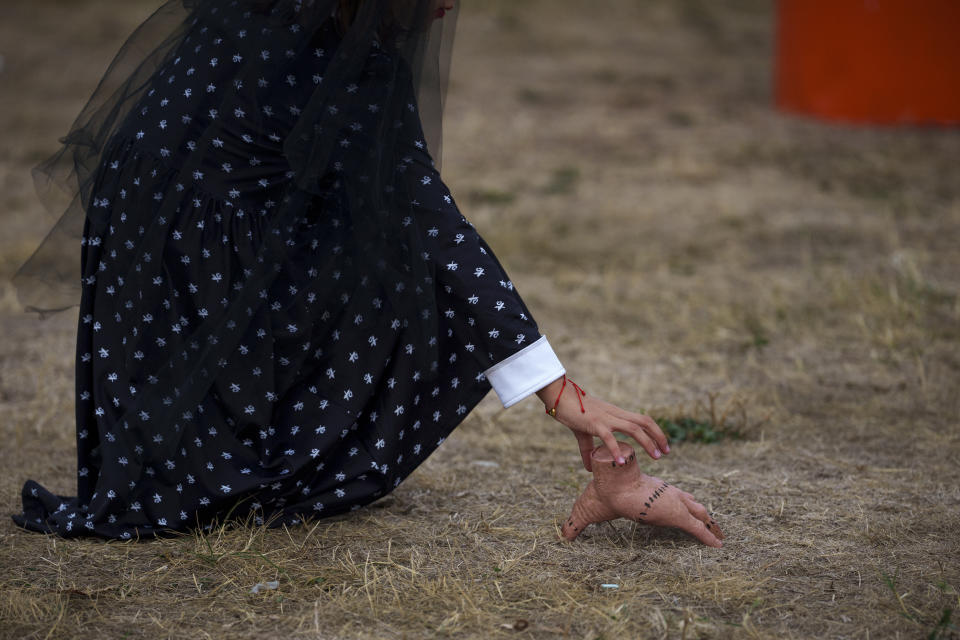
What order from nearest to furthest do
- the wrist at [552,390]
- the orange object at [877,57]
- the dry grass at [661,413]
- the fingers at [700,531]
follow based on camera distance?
the dry grass at [661,413] → the wrist at [552,390] → the fingers at [700,531] → the orange object at [877,57]

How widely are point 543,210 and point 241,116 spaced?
3912 millimetres

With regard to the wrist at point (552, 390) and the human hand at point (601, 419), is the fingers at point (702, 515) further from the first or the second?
the wrist at point (552, 390)

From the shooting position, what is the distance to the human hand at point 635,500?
2127mm

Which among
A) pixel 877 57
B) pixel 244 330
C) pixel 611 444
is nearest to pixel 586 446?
pixel 611 444

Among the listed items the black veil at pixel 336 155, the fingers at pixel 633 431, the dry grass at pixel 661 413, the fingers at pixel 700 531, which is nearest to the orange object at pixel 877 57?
the dry grass at pixel 661 413

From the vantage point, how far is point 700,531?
217cm

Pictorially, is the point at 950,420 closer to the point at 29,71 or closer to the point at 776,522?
the point at 776,522

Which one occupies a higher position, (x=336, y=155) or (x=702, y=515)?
(x=336, y=155)

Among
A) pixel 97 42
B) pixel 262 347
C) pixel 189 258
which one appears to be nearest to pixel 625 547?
pixel 262 347

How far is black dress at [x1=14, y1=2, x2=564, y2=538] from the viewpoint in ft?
6.98

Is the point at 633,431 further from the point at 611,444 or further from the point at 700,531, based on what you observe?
the point at 700,531

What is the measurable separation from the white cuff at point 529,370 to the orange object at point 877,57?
19.6 ft

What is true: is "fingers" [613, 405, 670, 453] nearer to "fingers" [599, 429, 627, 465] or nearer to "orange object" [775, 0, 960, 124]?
"fingers" [599, 429, 627, 465]

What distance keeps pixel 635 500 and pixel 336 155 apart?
98 cm
